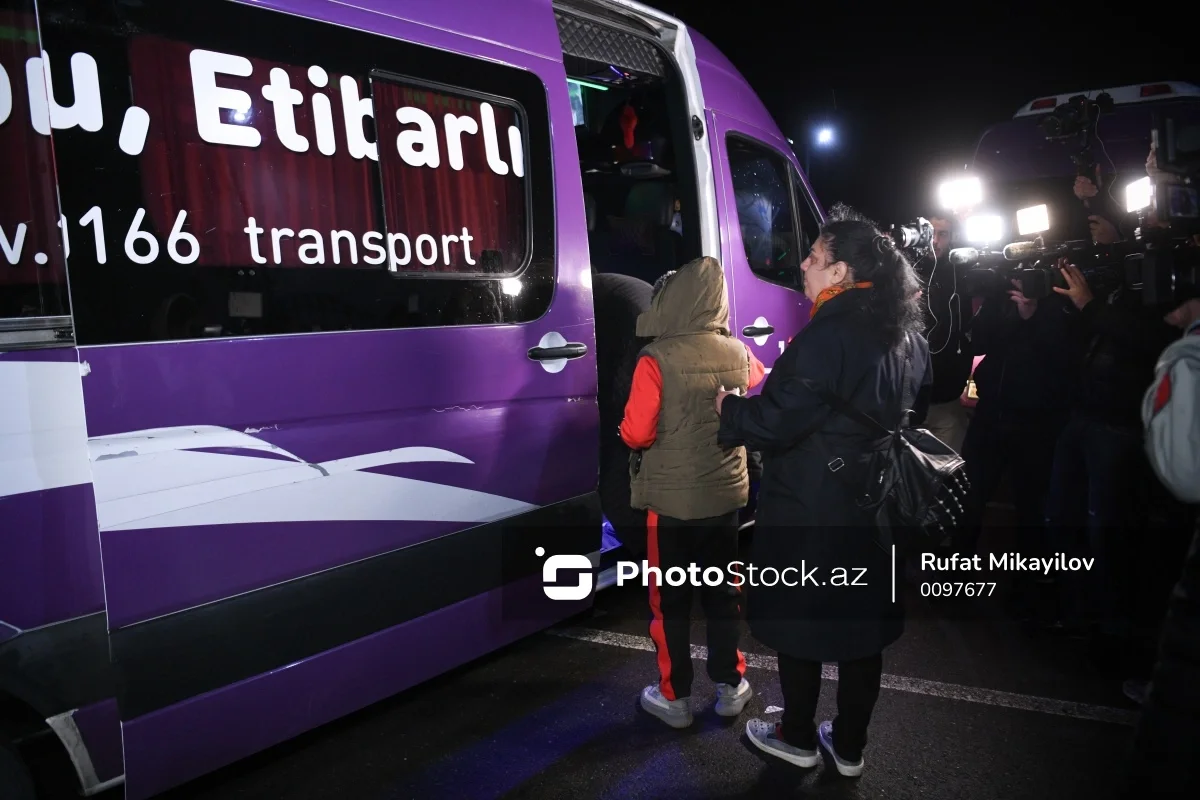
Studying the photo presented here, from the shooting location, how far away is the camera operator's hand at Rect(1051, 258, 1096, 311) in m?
3.64

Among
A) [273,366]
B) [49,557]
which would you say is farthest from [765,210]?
[49,557]

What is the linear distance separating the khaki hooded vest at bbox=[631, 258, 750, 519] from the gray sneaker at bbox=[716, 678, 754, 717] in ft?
2.17

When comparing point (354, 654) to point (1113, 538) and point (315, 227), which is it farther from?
point (1113, 538)

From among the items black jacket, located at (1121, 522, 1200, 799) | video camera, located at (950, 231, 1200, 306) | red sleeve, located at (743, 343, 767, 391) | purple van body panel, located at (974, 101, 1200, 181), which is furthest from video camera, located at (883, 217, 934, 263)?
black jacket, located at (1121, 522, 1200, 799)

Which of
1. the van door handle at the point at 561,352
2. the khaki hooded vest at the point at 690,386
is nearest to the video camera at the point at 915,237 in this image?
the khaki hooded vest at the point at 690,386

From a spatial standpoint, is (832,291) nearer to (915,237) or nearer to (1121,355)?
(1121,355)

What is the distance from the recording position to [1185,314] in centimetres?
310

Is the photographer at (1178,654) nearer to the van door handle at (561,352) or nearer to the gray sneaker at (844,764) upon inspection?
the gray sneaker at (844,764)

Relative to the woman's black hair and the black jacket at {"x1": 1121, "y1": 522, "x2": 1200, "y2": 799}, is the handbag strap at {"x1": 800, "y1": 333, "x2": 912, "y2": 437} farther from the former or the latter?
the black jacket at {"x1": 1121, "y1": 522, "x2": 1200, "y2": 799}

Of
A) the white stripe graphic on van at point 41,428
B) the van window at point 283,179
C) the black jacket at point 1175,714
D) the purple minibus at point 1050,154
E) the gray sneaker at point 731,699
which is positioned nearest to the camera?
the black jacket at point 1175,714

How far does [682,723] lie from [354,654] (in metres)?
1.18

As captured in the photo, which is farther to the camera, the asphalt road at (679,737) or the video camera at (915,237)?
the video camera at (915,237)

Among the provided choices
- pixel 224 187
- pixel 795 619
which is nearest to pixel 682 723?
pixel 795 619

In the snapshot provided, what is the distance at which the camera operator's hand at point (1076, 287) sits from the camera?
12.0 ft
